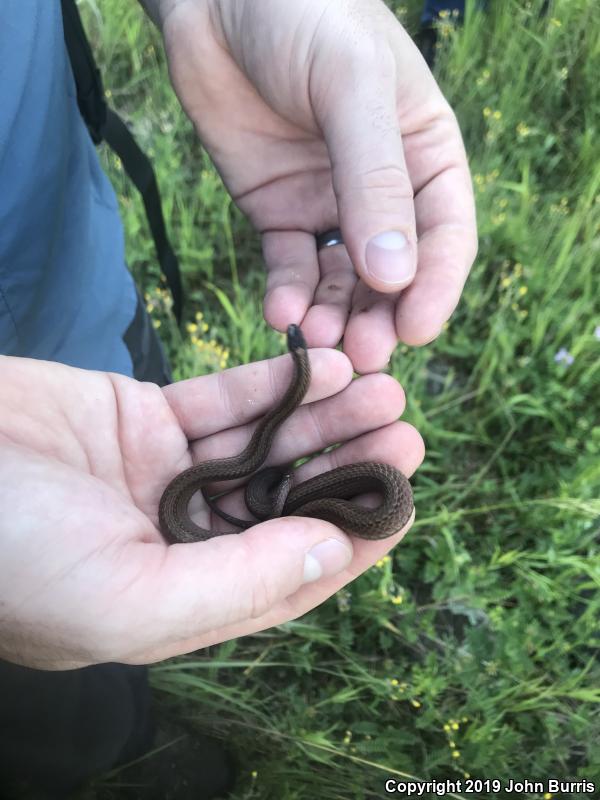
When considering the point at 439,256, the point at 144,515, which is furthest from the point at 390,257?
the point at 144,515

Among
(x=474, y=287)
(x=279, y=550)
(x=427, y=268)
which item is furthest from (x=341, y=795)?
(x=474, y=287)

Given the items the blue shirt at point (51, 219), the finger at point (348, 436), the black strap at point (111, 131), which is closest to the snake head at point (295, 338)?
the finger at point (348, 436)

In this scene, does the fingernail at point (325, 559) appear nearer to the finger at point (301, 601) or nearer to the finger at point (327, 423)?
the finger at point (301, 601)

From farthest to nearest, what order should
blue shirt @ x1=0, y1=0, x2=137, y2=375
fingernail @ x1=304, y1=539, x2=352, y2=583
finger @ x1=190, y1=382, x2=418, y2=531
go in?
finger @ x1=190, y1=382, x2=418, y2=531
blue shirt @ x1=0, y1=0, x2=137, y2=375
fingernail @ x1=304, y1=539, x2=352, y2=583

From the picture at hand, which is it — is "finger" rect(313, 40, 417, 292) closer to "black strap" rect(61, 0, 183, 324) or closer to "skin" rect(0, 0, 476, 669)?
"skin" rect(0, 0, 476, 669)


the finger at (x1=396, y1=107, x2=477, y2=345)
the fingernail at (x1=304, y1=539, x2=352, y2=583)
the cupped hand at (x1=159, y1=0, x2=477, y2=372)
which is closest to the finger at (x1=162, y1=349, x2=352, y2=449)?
the cupped hand at (x1=159, y1=0, x2=477, y2=372)

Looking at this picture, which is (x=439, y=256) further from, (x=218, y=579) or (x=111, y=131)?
(x=111, y=131)
